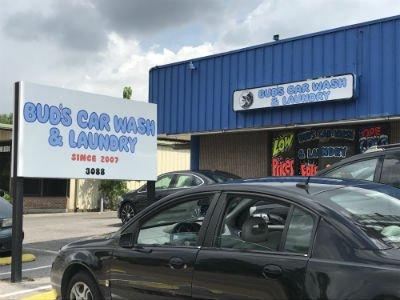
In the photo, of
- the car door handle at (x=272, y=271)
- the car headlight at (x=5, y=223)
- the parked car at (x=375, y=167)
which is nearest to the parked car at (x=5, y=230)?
the car headlight at (x=5, y=223)

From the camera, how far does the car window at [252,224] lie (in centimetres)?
436

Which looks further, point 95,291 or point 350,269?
point 95,291

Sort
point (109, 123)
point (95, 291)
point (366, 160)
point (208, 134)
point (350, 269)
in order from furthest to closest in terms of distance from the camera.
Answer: point (208, 134) < point (109, 123) < point (366, 160) < point (95, 291) < point (350, 269)

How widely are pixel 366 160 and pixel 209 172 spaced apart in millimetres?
7909

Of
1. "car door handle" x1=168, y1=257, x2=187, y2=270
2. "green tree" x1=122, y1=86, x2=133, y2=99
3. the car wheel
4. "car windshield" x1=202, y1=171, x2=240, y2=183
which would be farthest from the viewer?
"green tree" x1=122, y1=86, x2=133, y2=99

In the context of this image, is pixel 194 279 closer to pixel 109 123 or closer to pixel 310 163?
pixel 109 123

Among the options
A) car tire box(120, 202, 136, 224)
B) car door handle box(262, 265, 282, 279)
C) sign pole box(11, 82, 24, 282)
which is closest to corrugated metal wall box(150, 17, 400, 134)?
car tire box(120, 202, 136, 224)

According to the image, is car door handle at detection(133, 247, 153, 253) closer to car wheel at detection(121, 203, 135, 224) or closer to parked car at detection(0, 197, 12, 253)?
parked car at detection(0, 197, 12, 253)

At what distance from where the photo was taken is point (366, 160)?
285 inches

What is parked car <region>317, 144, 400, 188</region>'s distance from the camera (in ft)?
22.8

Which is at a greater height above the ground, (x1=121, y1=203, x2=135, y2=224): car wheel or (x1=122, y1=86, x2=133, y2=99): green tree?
(x1=122, y1=86, x2=133, y2=99): green tree

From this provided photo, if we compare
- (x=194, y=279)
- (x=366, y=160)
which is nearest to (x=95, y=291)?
(x=194, y=279)

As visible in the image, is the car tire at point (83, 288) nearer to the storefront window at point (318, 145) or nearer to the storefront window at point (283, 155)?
the storefront window at point (318, 145)

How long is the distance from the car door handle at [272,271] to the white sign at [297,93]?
9.62m
